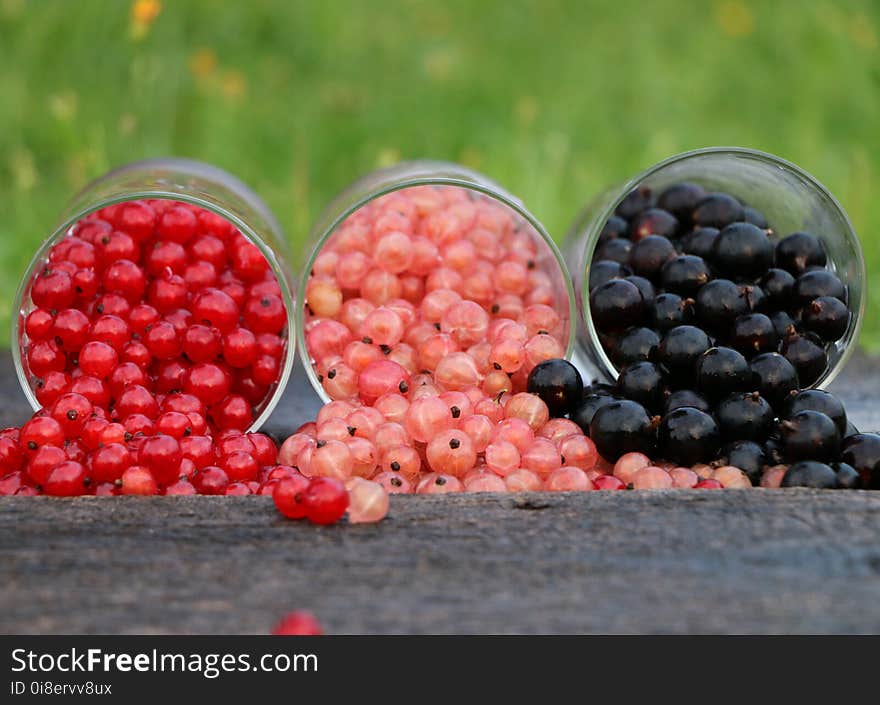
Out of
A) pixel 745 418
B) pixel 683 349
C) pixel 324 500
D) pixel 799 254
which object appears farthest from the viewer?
pixel 799 254

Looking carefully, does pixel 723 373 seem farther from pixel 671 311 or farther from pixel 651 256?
pixel 651 256

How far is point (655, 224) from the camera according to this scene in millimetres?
2309

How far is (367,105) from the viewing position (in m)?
4.85

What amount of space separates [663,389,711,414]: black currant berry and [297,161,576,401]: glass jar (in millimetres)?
286

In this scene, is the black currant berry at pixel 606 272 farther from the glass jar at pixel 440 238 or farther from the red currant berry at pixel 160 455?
the red currant berry at pixel 160 455

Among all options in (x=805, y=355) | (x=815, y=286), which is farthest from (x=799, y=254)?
(x=805, y=355)

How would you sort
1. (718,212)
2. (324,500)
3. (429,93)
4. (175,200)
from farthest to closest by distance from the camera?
(429,93), (718,212), (175,200), (324,500)

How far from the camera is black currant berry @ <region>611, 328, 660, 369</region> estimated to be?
6.68 ft


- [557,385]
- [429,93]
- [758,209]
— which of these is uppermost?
[429,93]

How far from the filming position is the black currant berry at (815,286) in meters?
2.08

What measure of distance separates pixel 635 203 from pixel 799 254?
447mm

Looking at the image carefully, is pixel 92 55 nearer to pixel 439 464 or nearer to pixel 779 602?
pixel 439 464

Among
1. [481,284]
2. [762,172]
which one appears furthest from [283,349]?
[762,172]

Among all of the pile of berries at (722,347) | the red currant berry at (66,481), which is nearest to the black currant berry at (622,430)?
the pile of berries at (722,347)
